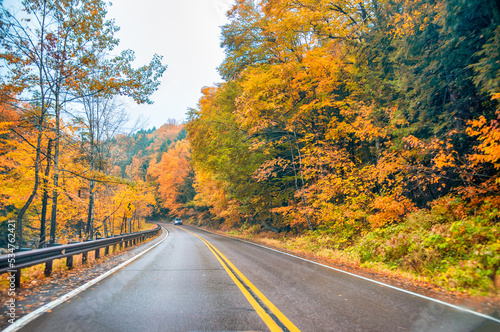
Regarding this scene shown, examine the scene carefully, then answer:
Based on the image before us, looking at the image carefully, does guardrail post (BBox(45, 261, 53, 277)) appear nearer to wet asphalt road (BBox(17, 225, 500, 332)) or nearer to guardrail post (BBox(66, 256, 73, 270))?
guardrail post (BBox(66, 256, 73, 270))

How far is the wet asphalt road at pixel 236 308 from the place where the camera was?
307 cm

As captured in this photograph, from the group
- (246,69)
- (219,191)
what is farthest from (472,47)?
(219,191)

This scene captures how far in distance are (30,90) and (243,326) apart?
37.1ft

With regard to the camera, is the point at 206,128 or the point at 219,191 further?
the point at 219,191

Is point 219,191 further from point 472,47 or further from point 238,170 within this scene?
point 472,47

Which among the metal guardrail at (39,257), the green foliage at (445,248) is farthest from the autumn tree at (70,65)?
the green foliage at (445,248)

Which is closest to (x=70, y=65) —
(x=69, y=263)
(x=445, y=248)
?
(x=69, y=263)

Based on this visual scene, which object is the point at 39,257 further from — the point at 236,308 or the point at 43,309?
the point at 236,308

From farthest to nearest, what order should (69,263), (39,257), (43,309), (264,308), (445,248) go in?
(69,263)
(445,248)
(39,257)
(264,308)
(43,309)

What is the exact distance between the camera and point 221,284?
16.8 feet

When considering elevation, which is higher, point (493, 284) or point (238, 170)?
point (238, 170)

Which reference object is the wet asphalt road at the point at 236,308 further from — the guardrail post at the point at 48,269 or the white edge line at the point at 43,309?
the guardrail post at the point at 48,269

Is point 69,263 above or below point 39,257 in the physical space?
below

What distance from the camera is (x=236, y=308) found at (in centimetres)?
368
